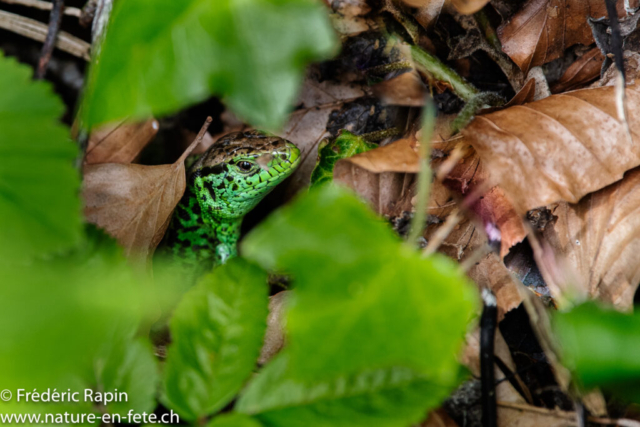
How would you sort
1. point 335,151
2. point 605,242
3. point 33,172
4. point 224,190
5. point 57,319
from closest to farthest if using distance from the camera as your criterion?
point 57,319 < point 33,172 < point 605,242 < point 335,151 < point 224,190

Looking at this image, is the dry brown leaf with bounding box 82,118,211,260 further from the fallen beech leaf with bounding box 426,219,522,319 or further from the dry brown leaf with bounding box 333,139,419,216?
the fallen beech leaf with bounding box 426,219,522,319

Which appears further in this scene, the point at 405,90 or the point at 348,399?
the point at 405,90

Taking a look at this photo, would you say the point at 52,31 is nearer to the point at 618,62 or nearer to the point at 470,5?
the point at 470,5

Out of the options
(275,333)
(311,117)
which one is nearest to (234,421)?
(275,333)

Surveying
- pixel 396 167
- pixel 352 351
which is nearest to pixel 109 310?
pixel 352 351

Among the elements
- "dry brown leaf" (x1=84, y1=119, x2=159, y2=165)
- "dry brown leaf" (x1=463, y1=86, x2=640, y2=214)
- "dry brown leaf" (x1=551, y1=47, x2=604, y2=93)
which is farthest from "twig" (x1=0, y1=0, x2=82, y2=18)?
"dry brown leaf" (x1=551, y1=47, x2=604, y2=93)

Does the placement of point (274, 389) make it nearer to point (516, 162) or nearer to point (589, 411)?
point (589, 411)
